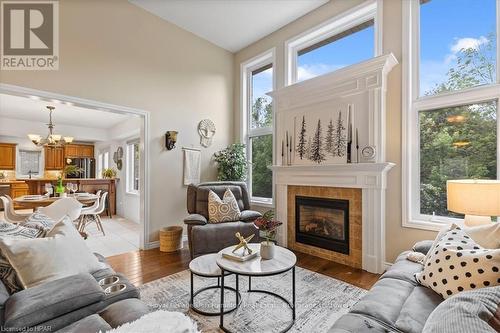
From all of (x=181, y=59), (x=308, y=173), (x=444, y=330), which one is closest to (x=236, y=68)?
(x=181, y=59)

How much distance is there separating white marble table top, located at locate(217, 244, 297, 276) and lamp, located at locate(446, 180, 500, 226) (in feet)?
4.85

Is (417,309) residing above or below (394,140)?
below

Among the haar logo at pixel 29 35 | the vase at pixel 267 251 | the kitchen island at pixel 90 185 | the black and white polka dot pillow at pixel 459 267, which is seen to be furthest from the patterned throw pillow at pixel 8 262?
the kitchen island at pixel 90 185

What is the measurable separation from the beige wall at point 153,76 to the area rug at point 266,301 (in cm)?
165

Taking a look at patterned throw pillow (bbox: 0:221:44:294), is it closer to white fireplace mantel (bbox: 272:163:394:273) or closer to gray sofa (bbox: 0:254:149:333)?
gray sofa (bbox: 0:254:149:333)

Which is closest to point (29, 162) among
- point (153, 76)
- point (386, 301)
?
point (153, 76)

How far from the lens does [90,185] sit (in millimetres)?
6336

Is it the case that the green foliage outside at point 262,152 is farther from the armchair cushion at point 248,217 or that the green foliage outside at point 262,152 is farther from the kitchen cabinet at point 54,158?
the kitchen cabinet at point 54,158

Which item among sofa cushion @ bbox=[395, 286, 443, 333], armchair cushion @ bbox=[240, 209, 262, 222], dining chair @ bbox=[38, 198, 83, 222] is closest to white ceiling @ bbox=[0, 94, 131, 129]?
dining chair @ bbox=[38, 198, 83, 222]

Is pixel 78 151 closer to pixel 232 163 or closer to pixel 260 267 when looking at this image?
pixel 232 163

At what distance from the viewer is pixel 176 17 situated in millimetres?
3963

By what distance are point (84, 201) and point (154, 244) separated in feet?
5.39

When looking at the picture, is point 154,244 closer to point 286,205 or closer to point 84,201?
point 84,201

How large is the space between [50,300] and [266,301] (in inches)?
64.9
